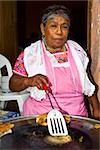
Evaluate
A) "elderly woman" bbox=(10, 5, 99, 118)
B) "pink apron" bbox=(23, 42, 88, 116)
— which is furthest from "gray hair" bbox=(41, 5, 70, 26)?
"pink apron" bbox=(23, 42, 88, 116)

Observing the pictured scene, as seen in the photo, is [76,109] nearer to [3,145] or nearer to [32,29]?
[3,145]

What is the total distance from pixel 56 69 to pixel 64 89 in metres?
0.10

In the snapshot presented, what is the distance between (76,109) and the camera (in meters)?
1.75

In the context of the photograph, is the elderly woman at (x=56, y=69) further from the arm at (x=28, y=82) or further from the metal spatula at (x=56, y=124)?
the metal spatula at (x=56, y=124)

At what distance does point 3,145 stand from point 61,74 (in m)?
0.59

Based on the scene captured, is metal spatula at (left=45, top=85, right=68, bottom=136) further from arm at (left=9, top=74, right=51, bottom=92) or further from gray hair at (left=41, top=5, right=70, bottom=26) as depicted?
gray hair at (left=41, top=5, right=70, bottom=26)

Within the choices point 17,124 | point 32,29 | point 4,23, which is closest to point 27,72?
point 17,124

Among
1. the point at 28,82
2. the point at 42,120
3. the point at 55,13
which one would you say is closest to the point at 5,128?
the point at 42,120

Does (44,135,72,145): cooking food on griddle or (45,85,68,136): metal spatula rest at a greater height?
(45,85,68,136): metal spatula

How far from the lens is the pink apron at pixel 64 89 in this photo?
67.6 inches

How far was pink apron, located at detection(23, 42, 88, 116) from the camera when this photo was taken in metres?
1.72

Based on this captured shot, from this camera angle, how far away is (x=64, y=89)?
5.65 feet

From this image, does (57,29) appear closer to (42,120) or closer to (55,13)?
(55,13)

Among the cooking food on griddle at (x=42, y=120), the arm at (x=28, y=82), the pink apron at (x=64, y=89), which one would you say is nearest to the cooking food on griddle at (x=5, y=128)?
the cooking food on griddle at (x=42, y=120)
